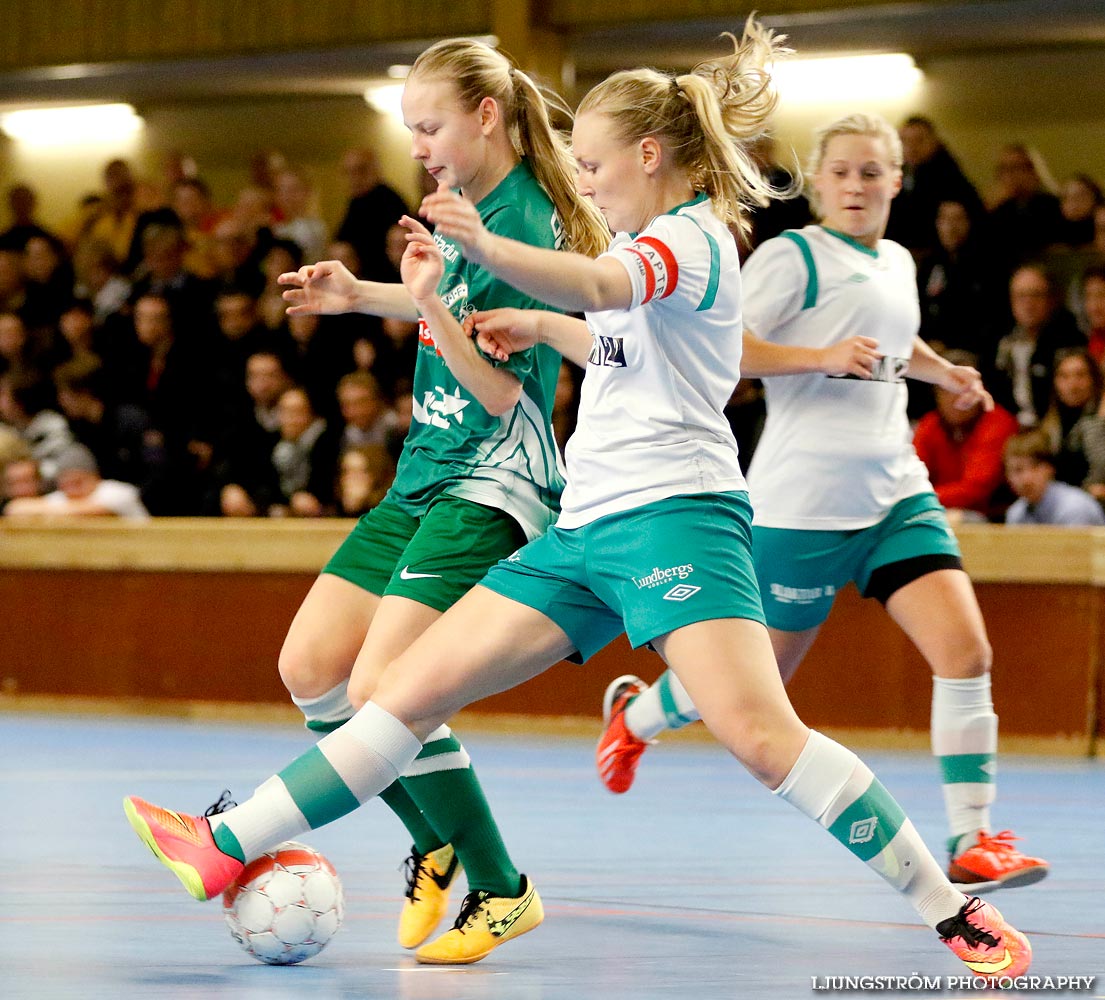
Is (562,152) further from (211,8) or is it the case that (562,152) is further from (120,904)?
(211,8)

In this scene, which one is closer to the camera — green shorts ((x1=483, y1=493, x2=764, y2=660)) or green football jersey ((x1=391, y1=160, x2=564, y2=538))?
green shorts ((x1=483, y1=493, x2=764, y2=660))

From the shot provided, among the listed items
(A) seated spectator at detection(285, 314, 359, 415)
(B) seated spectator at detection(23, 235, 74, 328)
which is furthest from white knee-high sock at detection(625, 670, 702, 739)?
(B) seated spectator at detection(23, 235, 74, 328)

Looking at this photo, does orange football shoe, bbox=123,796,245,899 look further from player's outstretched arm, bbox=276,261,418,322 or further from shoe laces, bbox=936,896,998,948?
shoe laces, bbox=936,896,998,948

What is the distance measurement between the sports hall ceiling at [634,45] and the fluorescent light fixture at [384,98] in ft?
0.38

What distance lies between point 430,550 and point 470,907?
649 mm

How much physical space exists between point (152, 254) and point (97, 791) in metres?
5.92

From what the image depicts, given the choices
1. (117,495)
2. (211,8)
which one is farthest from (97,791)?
(211,8)

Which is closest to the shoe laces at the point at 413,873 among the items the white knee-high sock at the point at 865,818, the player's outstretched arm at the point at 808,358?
the white knee-high sock at the point at 865,818

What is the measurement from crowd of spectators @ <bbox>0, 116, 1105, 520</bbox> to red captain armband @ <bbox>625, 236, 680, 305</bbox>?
496 centimetres

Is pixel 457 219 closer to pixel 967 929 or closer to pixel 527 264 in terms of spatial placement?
pixel 527 264

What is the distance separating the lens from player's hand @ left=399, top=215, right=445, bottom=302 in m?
3.10

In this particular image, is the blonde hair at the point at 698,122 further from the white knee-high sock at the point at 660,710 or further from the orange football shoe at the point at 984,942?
the white knee-high sock at the point at 660,710

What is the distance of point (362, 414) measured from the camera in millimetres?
9281

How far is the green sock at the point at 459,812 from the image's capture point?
358cm
